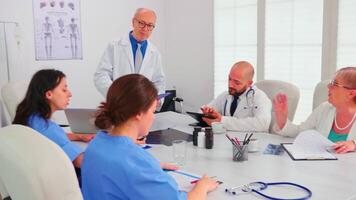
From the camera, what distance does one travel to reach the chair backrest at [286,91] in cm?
282

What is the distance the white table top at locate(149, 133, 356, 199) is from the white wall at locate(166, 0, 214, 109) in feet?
8.84

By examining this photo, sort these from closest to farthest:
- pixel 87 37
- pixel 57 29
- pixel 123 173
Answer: pixel 123 173, pixel 57 29, pixel 87 37

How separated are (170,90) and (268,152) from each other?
3.08m

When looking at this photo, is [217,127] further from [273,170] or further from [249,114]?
[273,170]

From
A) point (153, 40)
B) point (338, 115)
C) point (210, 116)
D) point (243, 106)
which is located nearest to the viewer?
point (338, 115)

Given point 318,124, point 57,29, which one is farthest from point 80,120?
point 57,29

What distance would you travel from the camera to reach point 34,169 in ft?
2.94

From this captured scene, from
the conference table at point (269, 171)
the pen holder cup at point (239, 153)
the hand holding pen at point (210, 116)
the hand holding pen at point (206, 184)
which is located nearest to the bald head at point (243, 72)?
the hand holding pen at point (210, 116)

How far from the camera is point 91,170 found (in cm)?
120

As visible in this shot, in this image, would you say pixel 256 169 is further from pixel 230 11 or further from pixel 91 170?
pixel 230 11

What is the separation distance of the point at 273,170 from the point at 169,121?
1196 millimetres

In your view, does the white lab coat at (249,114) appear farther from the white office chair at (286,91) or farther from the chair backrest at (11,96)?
the chair backrest at (11,96)

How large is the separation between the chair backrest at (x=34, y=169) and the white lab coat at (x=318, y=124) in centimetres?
165

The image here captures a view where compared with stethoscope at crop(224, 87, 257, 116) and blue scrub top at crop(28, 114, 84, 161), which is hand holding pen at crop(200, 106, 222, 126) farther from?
blue scrub top at crop(28, 114, 84, 161)
